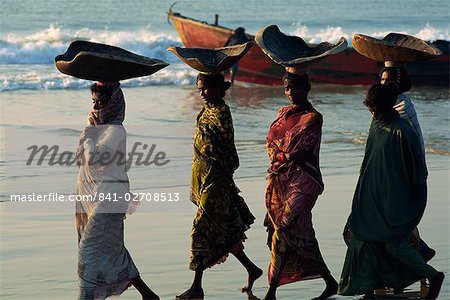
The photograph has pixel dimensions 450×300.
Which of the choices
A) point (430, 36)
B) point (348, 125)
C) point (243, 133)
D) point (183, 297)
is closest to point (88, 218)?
point (183, 297)

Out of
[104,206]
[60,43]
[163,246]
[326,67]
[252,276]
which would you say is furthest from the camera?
[60,43]

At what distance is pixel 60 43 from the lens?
33.6m

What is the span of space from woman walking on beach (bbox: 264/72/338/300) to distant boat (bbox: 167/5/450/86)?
14.6m

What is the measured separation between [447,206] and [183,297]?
3524 millimetres

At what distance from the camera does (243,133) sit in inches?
593

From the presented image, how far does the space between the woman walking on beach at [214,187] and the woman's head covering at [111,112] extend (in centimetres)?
59

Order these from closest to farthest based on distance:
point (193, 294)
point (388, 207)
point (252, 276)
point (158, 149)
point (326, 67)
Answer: point (388, 207), point (193, 294), point (252, 276), point (158, 149), point (326, 67)

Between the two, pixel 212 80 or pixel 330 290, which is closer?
pixel 330 290

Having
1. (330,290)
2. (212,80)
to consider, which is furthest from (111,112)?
(330,290)

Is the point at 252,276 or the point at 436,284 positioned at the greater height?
the point at 436,284

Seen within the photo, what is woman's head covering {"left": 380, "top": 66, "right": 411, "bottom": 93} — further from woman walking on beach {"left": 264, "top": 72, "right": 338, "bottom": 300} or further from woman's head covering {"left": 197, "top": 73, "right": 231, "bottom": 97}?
woman's head covering {"left": 197, "top": 73, "right": 231, "bottom": 97}

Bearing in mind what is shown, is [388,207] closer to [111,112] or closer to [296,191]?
[296,191]

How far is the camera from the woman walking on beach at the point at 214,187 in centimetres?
709

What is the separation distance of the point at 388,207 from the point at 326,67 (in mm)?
16065
